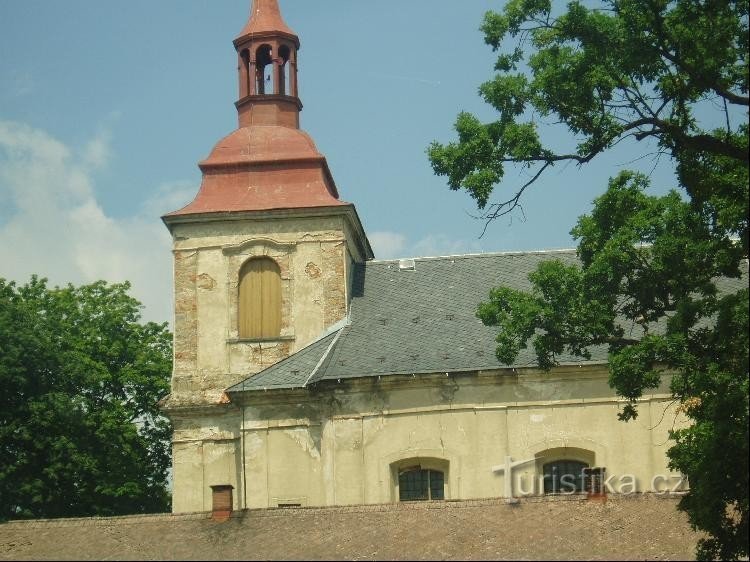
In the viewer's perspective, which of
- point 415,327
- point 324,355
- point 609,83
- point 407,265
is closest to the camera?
point 609,83

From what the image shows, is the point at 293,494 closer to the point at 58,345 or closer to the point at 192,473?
the point at 192,473

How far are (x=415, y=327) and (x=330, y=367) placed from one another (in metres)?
2.55

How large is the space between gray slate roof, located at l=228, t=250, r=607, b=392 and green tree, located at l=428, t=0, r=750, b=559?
7.81 m

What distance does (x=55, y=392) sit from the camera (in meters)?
41.3

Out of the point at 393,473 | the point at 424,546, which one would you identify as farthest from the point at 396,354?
the point at 424,546

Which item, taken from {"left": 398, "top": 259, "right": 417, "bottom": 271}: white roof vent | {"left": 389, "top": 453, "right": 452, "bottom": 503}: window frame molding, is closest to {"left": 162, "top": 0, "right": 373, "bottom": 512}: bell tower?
{"left": 398, "top": 259, "right": 417, "bottom": 271}: white roof vent

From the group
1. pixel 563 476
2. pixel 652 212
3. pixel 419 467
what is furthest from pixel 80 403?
pixel 652 212

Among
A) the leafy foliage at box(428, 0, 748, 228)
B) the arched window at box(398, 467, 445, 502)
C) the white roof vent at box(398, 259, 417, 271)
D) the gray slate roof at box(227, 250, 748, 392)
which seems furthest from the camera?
the white roof vent at box(398, 259, 417, 271)

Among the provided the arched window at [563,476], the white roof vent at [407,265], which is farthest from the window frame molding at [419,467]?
the white roof vent at [407,265]

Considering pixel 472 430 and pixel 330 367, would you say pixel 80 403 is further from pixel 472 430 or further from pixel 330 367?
pixel 472 430

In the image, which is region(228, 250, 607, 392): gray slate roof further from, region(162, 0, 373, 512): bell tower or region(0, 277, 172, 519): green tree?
region(0, 277, 172, 519): green tree

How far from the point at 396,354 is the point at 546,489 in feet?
14.9

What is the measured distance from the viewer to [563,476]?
110 feet

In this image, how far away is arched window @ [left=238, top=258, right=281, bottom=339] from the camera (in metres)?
36.3
